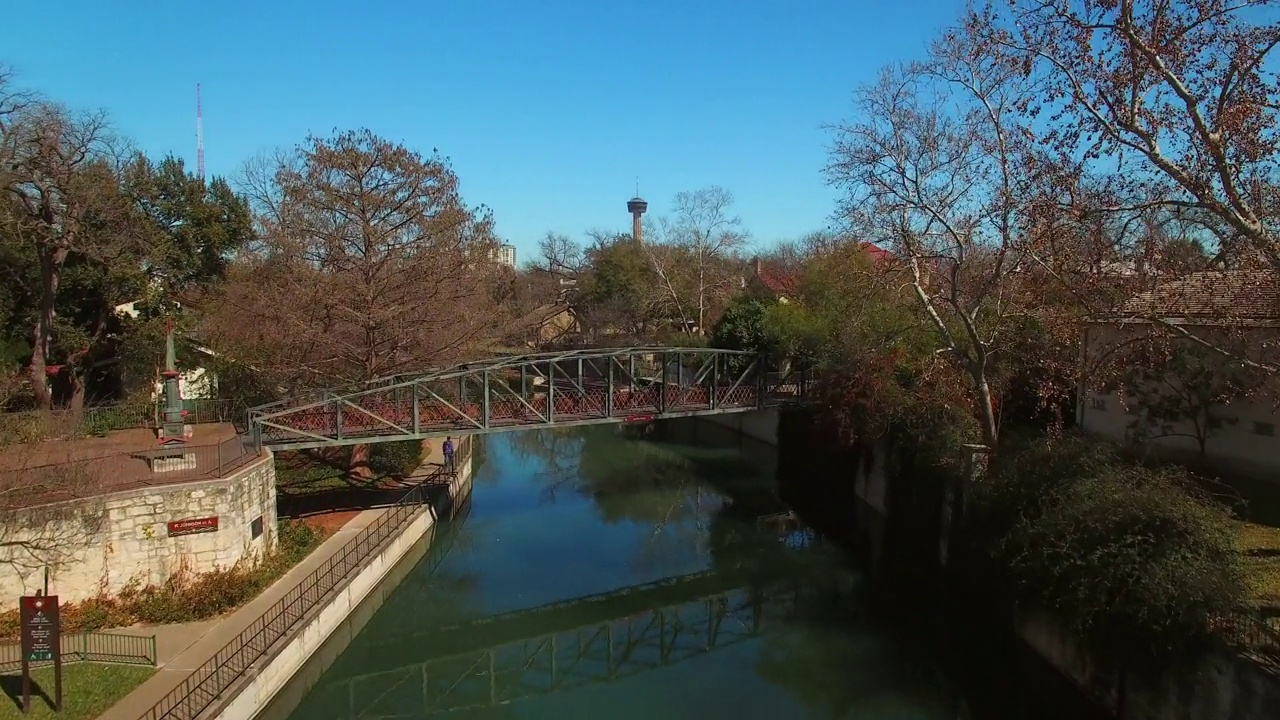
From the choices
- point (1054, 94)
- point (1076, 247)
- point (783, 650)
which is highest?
point (1054, 94)

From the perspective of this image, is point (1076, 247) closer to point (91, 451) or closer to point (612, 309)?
point (91, 451)

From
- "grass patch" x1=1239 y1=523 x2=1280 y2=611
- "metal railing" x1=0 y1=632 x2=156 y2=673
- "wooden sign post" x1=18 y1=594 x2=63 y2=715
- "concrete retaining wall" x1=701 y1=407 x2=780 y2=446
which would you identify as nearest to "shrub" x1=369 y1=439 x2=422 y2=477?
"metal railing" x1=0 y1=632 x2=156 y2=673

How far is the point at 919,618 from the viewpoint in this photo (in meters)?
17.2

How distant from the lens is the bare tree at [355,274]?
21500 millimetres

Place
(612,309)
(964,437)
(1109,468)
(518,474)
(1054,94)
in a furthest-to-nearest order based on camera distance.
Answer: (612,309), (518,474), (964,437), (1109,468), (1054,94)

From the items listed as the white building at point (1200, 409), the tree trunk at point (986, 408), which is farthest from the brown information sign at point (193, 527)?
the white building at point (1200, 409)

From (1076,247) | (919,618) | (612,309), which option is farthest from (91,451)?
(612,309)

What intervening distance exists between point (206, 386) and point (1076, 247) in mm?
26935

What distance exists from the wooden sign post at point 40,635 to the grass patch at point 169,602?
2.73m

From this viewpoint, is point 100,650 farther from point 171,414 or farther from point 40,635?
point 171,414

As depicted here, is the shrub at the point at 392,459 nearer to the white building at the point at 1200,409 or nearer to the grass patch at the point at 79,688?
the grass patch at the point at 79,688

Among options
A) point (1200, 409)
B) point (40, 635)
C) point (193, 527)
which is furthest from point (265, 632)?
point (1200, 409)

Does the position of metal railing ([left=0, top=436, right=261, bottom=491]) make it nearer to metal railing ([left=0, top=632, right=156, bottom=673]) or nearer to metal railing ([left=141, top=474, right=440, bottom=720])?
metal railing ([left=0, top=632, right=156, bottom=673])

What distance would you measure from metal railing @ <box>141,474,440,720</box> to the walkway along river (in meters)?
1.13
